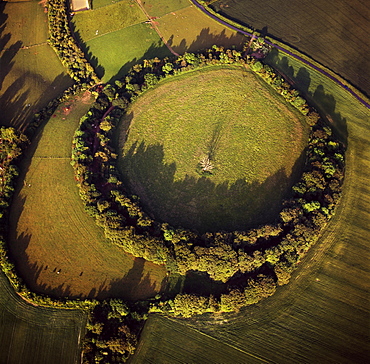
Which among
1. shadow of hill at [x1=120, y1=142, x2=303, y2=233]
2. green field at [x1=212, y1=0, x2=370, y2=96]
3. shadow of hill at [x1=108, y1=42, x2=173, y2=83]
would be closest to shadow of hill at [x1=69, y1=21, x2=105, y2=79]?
shadow of hill at [x1=108, y1=42, x2=173, y2=83]

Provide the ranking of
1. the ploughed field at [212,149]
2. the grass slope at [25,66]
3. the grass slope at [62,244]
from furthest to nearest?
the grass slope at [25,66] → the ploughed field at [212,149] → the grass slope at [62,244]

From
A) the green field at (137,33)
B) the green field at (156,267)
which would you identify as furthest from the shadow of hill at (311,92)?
the green field at (137,33)

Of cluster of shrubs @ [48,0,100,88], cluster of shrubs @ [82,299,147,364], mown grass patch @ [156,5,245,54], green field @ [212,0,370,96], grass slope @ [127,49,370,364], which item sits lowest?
cluster of shrubs @ [82,299,147,364]

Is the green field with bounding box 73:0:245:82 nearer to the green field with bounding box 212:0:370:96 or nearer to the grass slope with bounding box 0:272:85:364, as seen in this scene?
the green field with bounding box 212:0:370:96

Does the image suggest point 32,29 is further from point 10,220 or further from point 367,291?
point 367,291

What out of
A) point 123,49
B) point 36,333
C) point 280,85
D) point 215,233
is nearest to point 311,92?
point 280,85

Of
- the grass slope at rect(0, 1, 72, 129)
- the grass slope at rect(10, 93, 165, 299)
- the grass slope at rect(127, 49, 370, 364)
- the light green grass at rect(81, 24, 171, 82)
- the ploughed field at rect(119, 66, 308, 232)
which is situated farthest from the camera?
the light green grass at rect(81, 24, 171, 82)

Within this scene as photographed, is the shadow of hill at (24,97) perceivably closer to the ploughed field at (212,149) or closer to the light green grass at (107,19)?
the light green grass at (107,19)
